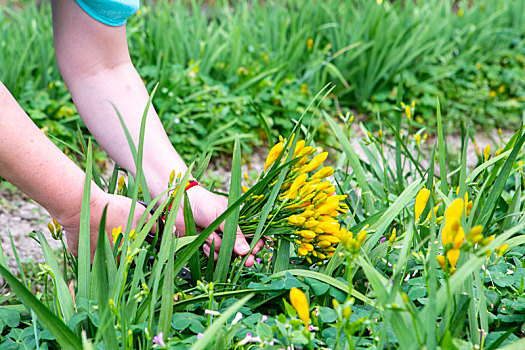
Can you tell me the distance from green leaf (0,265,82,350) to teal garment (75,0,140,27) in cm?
81

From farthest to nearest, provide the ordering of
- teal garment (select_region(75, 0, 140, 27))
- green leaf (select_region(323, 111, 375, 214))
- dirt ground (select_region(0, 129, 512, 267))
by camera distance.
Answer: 1. dirt ground (select_region(0, 129, 512, 267))
2. green leaf (select_region(323, 111, 375, 214))
3. teal garment (select_region(75, 0, 140, 27))

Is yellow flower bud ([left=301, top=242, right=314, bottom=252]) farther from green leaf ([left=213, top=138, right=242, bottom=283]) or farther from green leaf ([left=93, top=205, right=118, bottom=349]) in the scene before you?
green leaf ([left=93, top=205, right=118, bottom=349])

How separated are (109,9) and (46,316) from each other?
34.3 inches

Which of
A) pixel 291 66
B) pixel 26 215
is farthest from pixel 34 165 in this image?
pixel 291 66

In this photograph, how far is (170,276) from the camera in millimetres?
1059

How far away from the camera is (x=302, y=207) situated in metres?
1.25

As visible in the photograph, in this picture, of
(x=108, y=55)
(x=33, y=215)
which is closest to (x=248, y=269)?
(x=108, y=55)

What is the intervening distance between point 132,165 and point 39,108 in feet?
4.23

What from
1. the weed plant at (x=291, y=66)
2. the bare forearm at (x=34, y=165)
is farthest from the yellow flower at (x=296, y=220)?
the weed plant at (x=291, y=66)

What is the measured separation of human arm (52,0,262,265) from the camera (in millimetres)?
1506

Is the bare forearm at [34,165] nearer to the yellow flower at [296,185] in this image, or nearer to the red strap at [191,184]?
the red strap at [191,184]

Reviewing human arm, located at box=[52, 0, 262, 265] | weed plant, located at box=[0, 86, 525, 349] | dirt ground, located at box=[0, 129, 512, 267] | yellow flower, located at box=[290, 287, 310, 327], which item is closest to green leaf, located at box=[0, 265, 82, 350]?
weed plant, located at box=[0, 86, 525, 349]

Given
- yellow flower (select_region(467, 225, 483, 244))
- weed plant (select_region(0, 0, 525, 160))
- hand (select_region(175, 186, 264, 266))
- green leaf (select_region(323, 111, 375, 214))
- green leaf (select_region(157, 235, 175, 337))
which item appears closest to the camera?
yellow flower (select_region(467, 225, 483, 244))

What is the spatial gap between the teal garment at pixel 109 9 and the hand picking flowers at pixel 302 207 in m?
0.60
